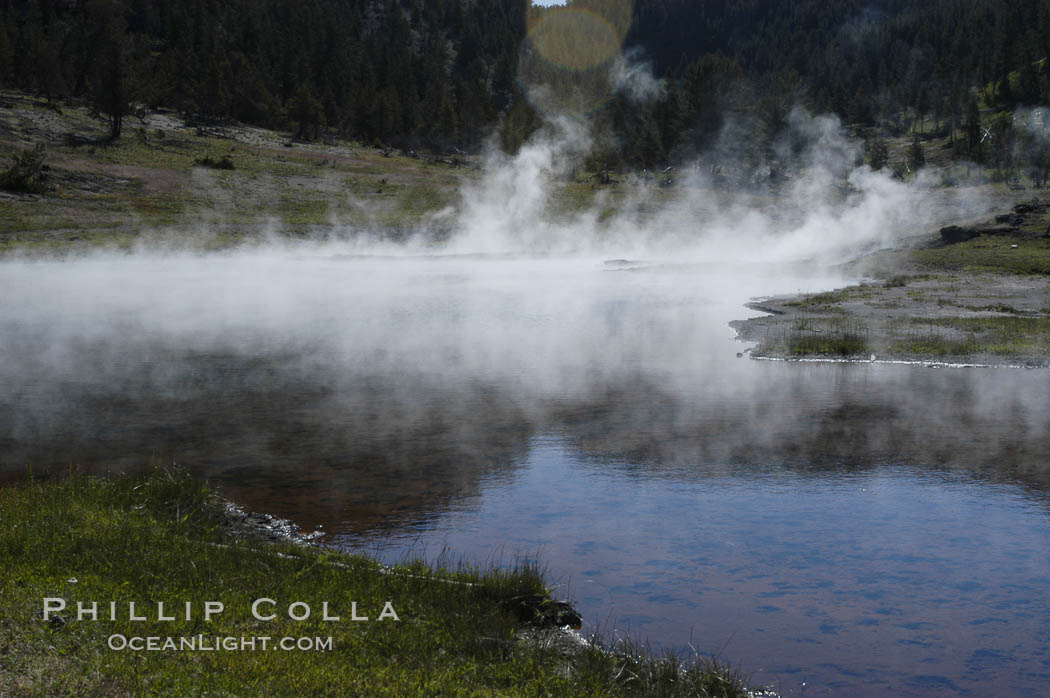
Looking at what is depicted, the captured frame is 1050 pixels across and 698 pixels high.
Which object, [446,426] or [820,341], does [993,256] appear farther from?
[446,426]

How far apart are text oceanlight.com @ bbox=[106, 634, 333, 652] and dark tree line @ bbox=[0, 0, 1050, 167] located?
236ft

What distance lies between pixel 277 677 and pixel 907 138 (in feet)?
450

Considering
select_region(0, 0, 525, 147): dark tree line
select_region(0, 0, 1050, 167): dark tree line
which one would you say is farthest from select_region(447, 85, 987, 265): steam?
select_region(0, 0, 525, 147): dark tree line

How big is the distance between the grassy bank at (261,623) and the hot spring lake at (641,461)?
111 centimetres

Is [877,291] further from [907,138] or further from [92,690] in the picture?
[907,138]

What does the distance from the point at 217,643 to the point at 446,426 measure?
9.00 metres

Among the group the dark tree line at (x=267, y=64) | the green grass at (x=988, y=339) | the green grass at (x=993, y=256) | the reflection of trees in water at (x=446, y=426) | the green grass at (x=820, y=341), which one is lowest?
the reflection of trees in water at (x=446, y=426)

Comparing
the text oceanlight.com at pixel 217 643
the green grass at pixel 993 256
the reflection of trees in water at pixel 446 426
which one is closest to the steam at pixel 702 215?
the green grass at pixel 993 256

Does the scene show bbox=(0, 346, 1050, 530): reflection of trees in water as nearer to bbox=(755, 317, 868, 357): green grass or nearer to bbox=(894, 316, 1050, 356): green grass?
bbox=(755, 317, 868, 357): green grass

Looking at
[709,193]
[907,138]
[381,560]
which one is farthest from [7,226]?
[907,138]

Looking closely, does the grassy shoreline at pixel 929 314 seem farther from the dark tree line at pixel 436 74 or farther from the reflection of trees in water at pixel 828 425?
the dark tree line at pixel 436 74

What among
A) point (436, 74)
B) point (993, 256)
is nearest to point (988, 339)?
point (993, 256)

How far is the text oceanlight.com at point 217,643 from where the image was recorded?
5.93 m

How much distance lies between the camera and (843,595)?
27.9 feet
